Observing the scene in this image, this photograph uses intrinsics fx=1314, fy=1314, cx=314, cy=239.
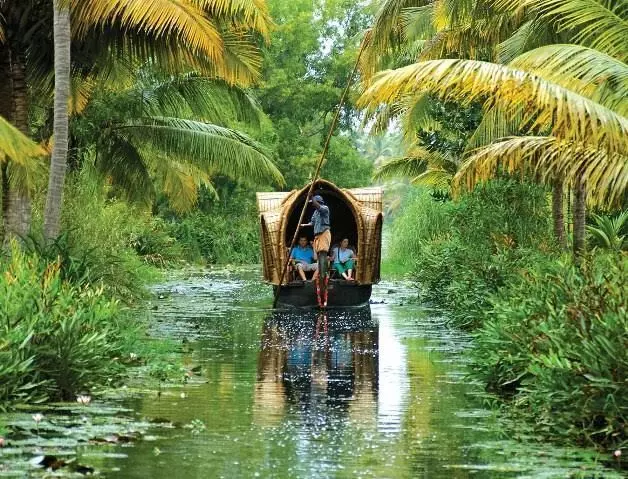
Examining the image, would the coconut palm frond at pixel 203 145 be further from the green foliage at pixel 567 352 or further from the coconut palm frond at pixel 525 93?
the coconut palm frond at pixel 525 93

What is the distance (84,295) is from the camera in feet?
44.6

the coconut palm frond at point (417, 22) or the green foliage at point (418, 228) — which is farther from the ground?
the coconut palm frond at point (417, 22)

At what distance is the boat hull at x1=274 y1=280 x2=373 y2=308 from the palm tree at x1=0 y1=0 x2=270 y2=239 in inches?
148

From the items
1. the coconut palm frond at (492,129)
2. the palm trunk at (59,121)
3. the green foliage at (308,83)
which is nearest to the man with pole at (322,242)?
the coconut palm frond at (492,129)

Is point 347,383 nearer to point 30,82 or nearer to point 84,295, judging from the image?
point 84,295

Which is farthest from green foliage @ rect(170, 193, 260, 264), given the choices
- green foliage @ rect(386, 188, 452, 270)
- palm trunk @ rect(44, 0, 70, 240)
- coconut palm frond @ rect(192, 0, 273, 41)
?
palm trunk @ rect(44, 0, 70, 240)

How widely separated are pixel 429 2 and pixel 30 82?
6.38 meters

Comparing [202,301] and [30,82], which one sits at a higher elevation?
[30,82]

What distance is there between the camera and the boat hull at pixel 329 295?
22.5 m

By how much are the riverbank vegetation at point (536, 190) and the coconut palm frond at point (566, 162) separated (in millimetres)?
20

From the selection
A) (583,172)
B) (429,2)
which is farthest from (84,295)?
(429,2)

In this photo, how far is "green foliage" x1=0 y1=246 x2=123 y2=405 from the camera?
10.3 m

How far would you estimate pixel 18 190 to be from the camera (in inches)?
701

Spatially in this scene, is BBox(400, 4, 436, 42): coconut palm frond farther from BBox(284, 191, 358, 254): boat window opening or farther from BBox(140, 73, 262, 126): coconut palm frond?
BBox(284, 191, 358, 254): boat window opening
